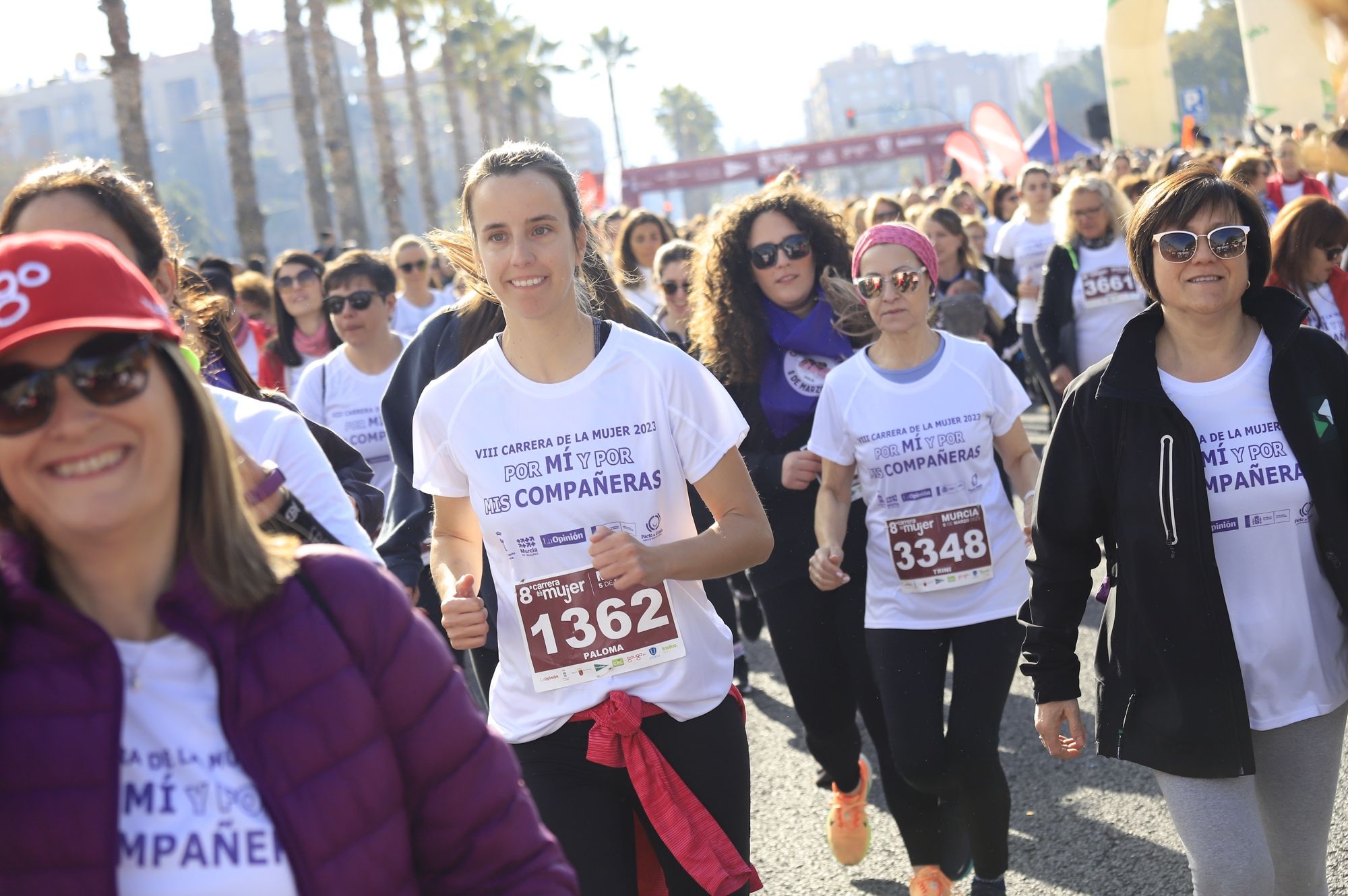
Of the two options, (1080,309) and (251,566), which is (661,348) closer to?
(251,566)

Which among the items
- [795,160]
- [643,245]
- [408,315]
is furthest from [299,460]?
[795,160]

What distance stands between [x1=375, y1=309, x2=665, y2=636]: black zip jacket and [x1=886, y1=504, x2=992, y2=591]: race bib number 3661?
0.98 meters

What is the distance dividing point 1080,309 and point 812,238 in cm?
353

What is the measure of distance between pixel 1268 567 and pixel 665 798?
4.58 feet

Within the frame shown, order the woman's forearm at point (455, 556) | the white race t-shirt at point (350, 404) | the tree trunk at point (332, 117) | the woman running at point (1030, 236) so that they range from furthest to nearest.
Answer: the tree trunk at point (332, 117) → the woman running at point (1030, 236) → the white race t-shirt at point (350, 404) → the woman's forearm at point (455, 556)

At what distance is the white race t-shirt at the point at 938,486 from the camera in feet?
14.6

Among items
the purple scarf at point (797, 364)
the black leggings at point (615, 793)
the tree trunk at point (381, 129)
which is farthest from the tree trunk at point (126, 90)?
the black leggings at point (615, 793)

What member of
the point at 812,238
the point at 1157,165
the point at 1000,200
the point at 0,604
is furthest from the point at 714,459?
the point at 1000,200

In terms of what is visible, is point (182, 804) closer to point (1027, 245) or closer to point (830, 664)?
point (830, 664)

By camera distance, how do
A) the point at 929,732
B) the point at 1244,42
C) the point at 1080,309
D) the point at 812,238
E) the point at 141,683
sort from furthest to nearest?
the point at 1244,42
the point at 1080,309
the point at 812,238
the point at 929,732
the point at 141,683

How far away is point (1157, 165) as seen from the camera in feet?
43.7

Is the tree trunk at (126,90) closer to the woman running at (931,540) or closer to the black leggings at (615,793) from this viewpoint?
the woman running at (931,540)

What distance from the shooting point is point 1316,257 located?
20.2 ft

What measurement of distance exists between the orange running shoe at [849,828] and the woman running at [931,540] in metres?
0.40
